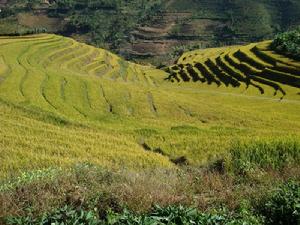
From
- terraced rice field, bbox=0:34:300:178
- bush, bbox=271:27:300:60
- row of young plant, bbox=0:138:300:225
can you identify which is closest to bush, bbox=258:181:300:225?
row of young plant, bbox=0:138:300:225

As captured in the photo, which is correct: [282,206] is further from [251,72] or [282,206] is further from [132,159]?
[251,72]

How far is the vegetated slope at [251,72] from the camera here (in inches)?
2611

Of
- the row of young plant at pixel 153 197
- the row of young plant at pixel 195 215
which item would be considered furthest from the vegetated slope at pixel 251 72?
the row of young plant at pixel 195 215

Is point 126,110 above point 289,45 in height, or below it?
above

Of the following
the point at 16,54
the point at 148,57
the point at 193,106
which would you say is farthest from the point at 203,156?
the point at 148,57

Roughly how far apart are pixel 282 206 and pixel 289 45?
73.8 metres

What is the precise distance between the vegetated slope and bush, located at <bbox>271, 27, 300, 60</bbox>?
1.19 meters

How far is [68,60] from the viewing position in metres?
75.9

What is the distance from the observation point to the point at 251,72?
72375mm

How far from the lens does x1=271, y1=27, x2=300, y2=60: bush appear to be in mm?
76956

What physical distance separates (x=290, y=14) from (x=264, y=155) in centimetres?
19123

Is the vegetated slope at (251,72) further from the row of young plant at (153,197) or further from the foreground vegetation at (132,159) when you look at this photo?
the row of young plant at (153,197)

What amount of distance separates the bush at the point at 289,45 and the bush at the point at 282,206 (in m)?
67.9

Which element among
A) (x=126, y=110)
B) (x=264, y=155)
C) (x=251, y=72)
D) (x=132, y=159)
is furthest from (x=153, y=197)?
(x=251, y=72)
